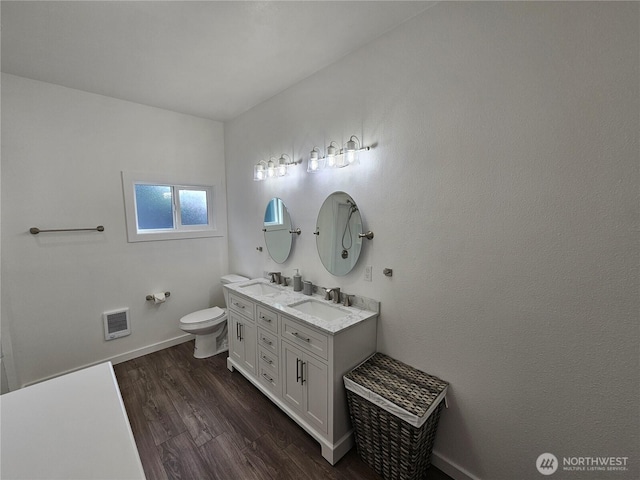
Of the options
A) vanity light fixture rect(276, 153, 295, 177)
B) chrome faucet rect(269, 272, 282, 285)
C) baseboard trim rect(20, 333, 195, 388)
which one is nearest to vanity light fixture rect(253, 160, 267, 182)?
vanity light fixture rect(276, 153, 295, 177)

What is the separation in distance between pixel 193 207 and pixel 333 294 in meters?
2.24

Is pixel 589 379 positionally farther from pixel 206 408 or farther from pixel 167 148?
pixel 167 148

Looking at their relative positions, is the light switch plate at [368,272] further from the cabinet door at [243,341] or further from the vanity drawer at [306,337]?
the cabinet door at [243,341]

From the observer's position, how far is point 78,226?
2.40 metres

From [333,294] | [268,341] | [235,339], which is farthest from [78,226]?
[333,294]

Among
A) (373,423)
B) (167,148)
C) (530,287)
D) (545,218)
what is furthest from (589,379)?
(167,148)

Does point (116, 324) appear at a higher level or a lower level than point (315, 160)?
lower

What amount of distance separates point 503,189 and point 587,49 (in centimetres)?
60

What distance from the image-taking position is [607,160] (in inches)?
40.1

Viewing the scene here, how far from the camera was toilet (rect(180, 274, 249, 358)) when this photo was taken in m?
2.66

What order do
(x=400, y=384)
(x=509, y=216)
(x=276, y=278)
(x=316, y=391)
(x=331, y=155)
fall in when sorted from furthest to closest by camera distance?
(x=276, y=278), (x=331, y=155), (x=316, y=391), (x=400, y=384), (x=509, y=216)

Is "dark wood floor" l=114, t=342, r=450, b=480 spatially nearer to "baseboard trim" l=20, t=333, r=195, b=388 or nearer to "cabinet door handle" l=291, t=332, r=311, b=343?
"baseboard trim" l=20, t=333, r=195, b=388

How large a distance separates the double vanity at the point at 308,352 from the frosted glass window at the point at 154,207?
1.40 metres

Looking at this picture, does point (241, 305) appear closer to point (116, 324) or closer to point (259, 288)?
point (259, 288)
